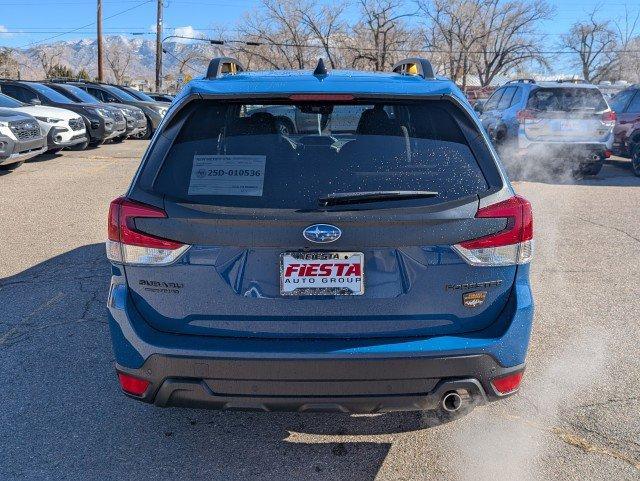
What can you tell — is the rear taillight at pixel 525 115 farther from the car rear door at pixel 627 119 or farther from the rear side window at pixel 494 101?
the car rear door at pixel 627 119

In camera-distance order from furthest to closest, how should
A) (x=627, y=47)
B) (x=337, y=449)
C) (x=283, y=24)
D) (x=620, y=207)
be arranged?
(x=627, y=47) < (x=283, y=24) < (x=620, y=207) < (x=337, y=449)

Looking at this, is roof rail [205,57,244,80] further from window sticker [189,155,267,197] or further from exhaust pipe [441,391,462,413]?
exhaust pipe [441,391,462,413]

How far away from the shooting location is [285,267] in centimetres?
259

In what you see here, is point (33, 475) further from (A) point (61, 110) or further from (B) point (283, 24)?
(B) point (283, 24)

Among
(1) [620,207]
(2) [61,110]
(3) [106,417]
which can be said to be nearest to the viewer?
(3) [106,417]

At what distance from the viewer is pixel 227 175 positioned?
2682mm

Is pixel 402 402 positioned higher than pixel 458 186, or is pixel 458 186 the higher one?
pixel 458 186

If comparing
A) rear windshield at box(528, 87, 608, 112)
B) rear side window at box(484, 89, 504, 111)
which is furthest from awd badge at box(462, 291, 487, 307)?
rear side window at box(484, 89, 504, 111)

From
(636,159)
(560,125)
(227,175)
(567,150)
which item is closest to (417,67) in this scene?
(227,175)

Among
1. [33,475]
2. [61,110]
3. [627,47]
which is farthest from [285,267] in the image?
[627,47]

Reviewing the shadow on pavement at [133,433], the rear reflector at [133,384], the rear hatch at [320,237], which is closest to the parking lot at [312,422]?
the shadow on pavement at [133,433]

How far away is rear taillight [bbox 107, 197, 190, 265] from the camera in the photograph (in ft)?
8.70

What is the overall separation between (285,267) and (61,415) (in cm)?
177

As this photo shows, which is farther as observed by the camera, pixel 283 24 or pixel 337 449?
pixel 283 24
